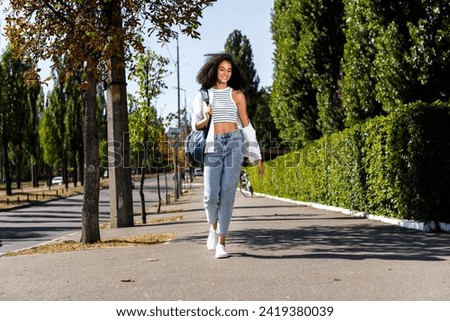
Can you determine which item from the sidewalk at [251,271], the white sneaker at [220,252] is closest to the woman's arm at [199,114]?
the white sneaker at [220,252]

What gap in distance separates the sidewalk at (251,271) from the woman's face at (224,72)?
204 centimetres

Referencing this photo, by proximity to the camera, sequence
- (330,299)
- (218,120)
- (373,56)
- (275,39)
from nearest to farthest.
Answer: (330,299) < (218,120) < (373,56) < (275,39)

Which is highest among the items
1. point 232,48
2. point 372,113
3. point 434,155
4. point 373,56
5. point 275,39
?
point 232,48

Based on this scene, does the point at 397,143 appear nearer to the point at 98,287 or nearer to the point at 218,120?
the point at 218,120

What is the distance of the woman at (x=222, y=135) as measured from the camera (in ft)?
23.0

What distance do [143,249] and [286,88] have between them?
1910cm

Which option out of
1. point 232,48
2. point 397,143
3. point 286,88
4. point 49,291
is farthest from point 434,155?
point 232,48

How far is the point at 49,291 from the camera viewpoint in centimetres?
571

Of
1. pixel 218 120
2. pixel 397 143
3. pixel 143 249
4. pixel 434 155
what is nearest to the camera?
pixel 218 120

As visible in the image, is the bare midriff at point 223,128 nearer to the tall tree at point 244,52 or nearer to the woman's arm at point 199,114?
the woman's arm at point 199,114

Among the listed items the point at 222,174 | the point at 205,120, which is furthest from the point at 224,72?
the point at 222,174

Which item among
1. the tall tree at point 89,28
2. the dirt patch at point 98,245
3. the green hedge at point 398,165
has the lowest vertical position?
the dirt patch at point 98,245

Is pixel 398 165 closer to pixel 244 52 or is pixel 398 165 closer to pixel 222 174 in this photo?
pixel 222 174

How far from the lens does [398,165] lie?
1175cm
